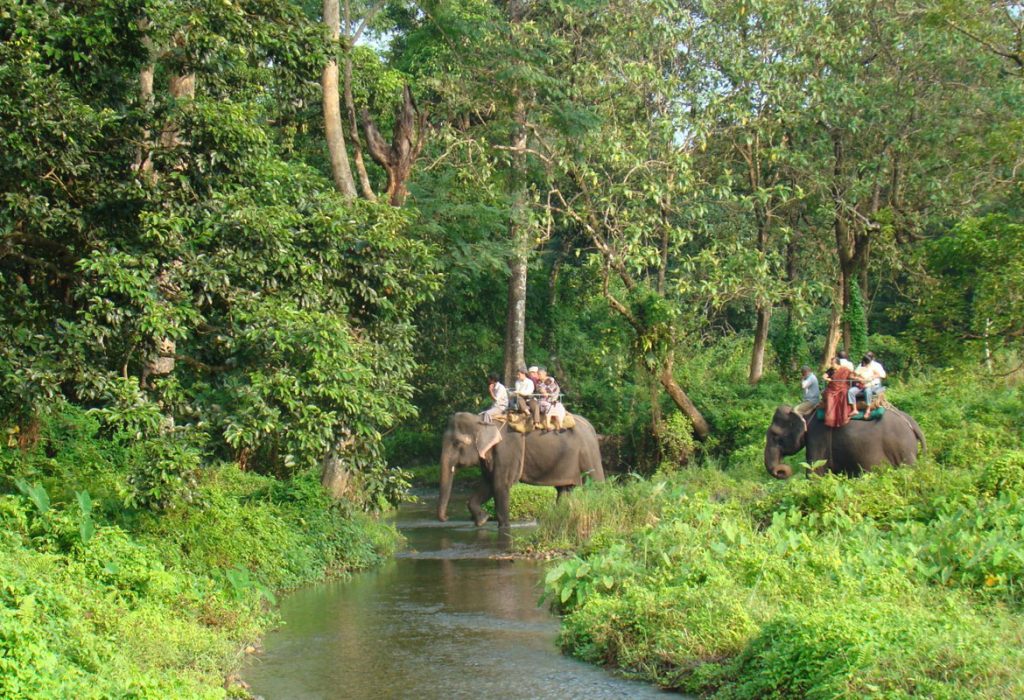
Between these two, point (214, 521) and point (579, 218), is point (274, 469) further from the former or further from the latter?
point (579, 218)

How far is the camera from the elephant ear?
66.6ft

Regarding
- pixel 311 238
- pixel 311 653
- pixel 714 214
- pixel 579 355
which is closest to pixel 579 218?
pixel 714 214

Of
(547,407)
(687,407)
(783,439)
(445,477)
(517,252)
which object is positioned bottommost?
(445,477)

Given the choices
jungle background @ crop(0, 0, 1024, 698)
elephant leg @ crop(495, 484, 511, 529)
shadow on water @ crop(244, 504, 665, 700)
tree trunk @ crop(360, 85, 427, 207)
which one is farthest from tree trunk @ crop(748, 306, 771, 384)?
shadow on water @ crop(244, 504, 665, 700)

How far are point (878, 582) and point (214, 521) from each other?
7076 millimetres

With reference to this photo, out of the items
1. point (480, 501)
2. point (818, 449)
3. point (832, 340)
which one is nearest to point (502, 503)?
point (480, 501)

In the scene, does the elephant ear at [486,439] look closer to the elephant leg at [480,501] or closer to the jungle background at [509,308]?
the elephant leg at [480,501]

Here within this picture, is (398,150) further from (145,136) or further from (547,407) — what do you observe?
(145,136)

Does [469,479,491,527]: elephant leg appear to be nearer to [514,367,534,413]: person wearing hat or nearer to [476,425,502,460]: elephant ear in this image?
[476,425,502,460]: elephant ear

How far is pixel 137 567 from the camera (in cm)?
1141

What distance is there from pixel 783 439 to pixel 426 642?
9.84 metres

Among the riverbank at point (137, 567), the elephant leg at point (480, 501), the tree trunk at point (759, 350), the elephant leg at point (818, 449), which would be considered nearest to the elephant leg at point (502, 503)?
the elephant leg at point (480, 501)

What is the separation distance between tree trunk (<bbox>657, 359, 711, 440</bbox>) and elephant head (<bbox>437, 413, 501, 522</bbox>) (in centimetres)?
686

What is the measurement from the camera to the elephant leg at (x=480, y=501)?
2100 centimetres
